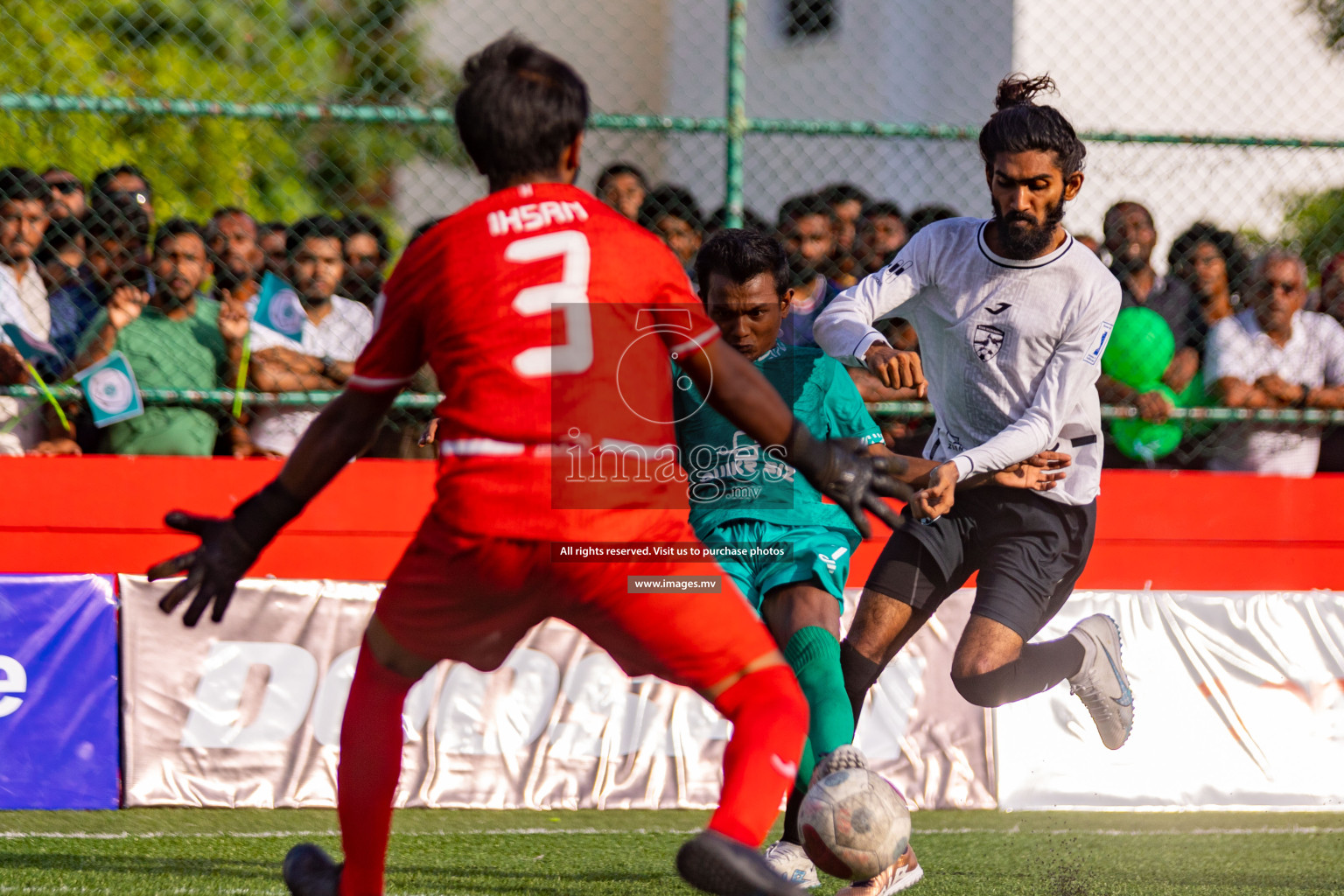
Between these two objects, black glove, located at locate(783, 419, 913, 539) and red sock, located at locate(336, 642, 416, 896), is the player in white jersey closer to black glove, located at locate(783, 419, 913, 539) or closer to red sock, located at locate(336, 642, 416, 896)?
black glove, located at locate(783, 419, 913, 539)

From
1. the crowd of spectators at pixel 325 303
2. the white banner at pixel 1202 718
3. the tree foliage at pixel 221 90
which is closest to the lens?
the crowd of spectators at pixel 325 303

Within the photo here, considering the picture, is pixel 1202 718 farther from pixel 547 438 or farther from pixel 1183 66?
pixel 1183 66

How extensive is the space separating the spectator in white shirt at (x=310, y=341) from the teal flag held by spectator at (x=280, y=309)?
25 millimetres

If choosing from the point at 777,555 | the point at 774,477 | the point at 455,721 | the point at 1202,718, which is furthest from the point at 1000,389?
the point at 455,721

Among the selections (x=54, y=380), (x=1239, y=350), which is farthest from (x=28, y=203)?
(x=1239, y=350)

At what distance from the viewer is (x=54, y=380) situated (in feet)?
20.0

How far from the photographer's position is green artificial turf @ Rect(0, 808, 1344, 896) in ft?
15.5

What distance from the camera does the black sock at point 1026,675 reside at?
14.6 feet

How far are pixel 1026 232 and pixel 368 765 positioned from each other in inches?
98.9

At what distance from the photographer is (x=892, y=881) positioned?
14.6 ft

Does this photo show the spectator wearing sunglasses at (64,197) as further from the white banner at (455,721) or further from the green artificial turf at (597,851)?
the green artificial turf at (597,851)

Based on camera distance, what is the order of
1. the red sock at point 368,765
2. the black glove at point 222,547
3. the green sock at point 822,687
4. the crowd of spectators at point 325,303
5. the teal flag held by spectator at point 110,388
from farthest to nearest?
the crowd of spectators at point 325,303 → the teal flag held by spectator at point 110,388 → the green sock at point 822,687 → the red sock at point 368,765 → the black glove at point 222,547

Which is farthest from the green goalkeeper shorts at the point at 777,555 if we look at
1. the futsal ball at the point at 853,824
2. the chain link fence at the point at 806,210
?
the chain link fence at the point at 806,210

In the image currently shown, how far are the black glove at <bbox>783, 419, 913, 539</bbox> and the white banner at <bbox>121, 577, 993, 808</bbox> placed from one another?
10.7 ft
